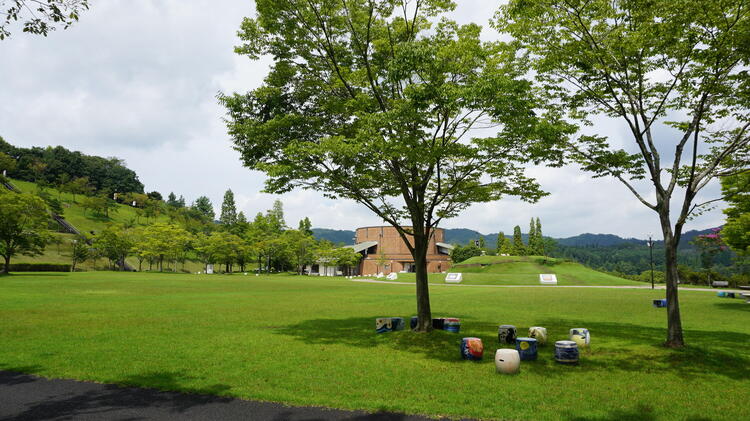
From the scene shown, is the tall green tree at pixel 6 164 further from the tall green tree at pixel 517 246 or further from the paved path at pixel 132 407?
the paved path at pixel 132 407

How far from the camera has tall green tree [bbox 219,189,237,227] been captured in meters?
146

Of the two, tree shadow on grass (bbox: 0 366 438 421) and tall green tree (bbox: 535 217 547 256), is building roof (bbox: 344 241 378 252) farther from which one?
tree shadow on grass (bbox: 0 366 438 421)

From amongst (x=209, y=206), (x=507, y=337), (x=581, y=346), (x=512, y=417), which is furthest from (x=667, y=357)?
(x=209, y=206)

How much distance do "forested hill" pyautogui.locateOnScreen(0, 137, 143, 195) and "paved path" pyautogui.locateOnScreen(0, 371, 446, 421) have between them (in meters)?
140

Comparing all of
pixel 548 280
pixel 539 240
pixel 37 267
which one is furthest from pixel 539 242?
pixel 37 267

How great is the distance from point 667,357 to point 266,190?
1358 centimetres

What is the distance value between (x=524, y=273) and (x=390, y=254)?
46.8 meters

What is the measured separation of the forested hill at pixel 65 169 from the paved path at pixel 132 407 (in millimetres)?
140259

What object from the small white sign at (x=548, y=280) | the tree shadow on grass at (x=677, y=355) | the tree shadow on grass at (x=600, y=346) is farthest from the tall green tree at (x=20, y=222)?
the small white sign at (x=548, y=280)

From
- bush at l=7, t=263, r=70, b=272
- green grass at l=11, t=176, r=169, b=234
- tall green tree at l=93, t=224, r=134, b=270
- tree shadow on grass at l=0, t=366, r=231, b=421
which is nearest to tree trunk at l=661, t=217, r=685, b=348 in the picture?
tree shadow on grass at l=0, t=366, r=231, b=421

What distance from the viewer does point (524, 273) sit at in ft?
239

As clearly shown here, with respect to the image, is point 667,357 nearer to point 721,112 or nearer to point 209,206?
point 721,112

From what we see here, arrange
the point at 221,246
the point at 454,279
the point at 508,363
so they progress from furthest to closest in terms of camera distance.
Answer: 1. the point at 221,246
2. the point at 454,279
3. the point at 508,363

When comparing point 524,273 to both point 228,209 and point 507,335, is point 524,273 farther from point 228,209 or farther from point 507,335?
point 228,209
